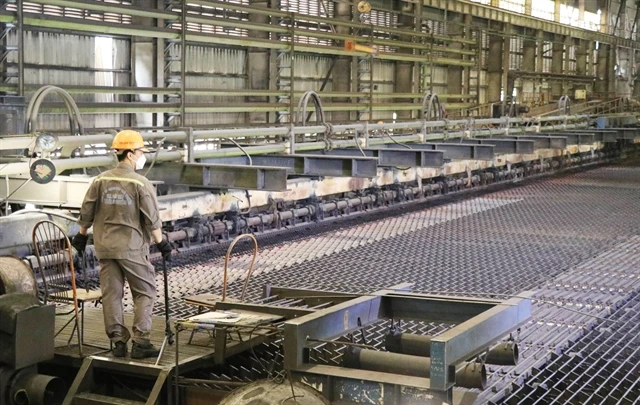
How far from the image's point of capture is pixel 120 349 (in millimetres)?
5391

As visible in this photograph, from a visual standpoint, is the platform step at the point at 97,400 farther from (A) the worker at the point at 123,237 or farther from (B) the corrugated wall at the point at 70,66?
(B) the corrugated wall at the point at 70,66

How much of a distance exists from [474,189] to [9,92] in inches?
414

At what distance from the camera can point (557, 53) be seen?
37062 mm

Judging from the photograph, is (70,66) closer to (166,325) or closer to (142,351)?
(166,325)

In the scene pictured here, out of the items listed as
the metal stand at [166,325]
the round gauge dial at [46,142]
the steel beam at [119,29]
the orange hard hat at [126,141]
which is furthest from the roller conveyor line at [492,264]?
the steel beam at [119,29]

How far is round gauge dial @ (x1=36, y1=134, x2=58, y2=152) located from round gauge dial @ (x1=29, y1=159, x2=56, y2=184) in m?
0.35

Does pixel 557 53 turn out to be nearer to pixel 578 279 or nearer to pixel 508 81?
pixel 508 81

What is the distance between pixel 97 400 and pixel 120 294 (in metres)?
0.69

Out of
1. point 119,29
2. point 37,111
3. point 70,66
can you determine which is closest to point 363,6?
point 70,66

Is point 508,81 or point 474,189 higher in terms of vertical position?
point 508,81

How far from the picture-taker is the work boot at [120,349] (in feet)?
17.6

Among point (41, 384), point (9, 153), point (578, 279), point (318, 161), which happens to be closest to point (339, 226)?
point (318, 161)

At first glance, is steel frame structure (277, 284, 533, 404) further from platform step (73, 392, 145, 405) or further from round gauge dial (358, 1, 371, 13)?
round gauge dial (358, 1, 371, 13)

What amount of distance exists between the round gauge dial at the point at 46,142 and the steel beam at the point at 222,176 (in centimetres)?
302
